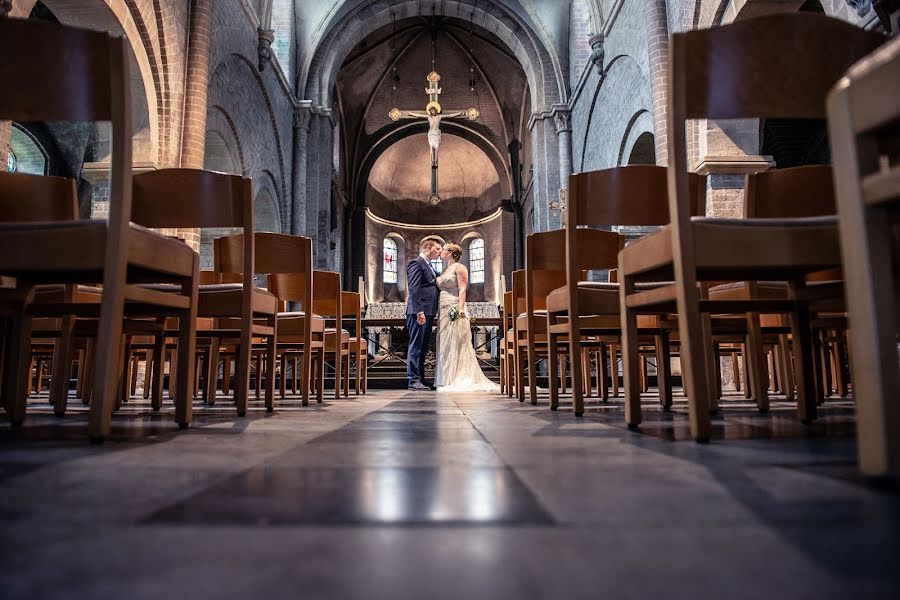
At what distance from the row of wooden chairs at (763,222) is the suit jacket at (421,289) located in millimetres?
3085

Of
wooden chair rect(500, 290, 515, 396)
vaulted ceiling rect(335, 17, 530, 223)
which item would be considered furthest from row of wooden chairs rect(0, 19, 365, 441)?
vaulted ceiling rect(335, 17, 530, 223)

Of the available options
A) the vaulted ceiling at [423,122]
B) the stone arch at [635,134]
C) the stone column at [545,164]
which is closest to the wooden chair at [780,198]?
the stone arch at [635,134]

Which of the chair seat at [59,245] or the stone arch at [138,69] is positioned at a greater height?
the stone arch at [138,69]

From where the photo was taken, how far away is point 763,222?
1.50 metres

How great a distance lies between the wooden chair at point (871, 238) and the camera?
948 millimetres

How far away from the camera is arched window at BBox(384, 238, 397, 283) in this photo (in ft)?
62.3

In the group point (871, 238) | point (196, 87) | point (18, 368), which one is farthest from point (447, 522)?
point (196, 87)

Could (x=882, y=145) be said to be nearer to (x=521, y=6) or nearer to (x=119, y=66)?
(x=119, y=66)

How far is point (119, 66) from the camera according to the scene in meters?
1.60

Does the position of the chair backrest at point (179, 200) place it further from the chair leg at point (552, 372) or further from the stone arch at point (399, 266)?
the stone arch at point (399, 266)

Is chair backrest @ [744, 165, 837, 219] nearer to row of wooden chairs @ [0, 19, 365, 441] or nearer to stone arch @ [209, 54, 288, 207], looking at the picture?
row of wooden chairs @ [0, 19, 365, 441]

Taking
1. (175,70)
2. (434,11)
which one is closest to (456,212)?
(434,11)

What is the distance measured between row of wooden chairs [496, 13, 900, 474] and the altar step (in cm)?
493

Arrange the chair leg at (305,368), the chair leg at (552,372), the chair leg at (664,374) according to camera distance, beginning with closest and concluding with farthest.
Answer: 1. the chair leg at (664,374)
2. the chair leg at (552,372)
3. the chair leg at (305,368)
